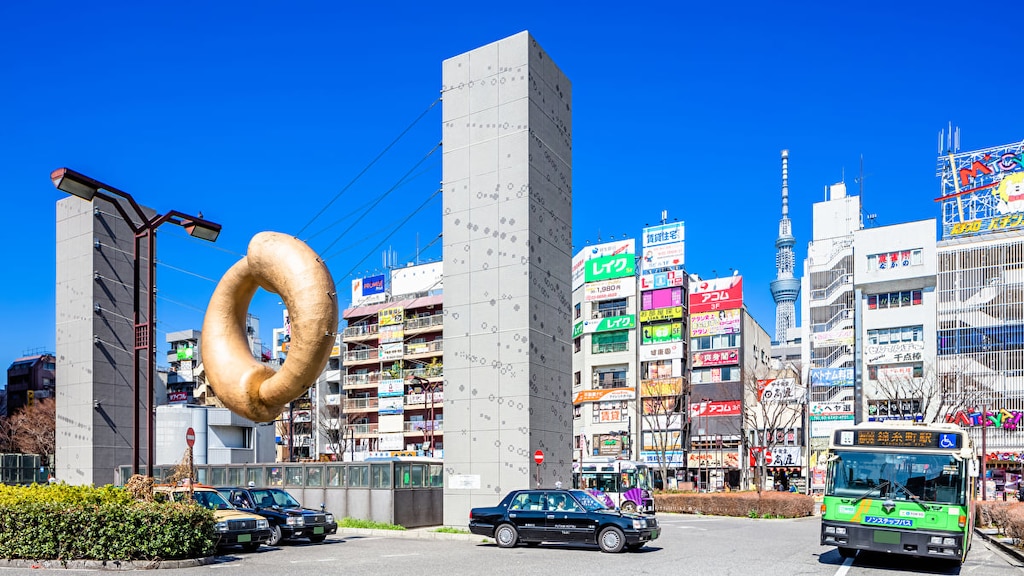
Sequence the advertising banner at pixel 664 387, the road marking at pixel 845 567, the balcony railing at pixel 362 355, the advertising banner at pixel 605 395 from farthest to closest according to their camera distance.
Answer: the balcony railing at pixel 362 355 → the advertising banner at pixel 605 395 → the advertising banner at pixel 664 387 → the road marking at pixel 845 567

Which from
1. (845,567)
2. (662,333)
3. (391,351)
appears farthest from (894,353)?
(845,567)

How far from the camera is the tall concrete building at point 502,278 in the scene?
2409cm

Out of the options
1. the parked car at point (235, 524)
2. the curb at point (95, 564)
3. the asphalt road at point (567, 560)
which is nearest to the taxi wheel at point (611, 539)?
the asphalt road at point (567, 560)

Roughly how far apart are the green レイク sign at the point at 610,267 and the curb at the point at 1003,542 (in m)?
41.0

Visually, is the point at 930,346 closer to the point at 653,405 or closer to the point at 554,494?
the point at 653,405

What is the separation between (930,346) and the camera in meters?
59.2

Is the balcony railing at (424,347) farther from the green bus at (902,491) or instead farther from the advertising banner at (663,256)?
the green bus at (902,491)

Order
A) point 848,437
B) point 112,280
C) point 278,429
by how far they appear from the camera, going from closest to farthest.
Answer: point 848,437
point 112,280
point 278,429

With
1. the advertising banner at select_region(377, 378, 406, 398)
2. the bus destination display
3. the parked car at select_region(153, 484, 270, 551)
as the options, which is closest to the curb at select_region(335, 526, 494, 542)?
the parked car at select_region(153, 484, 270, 551)

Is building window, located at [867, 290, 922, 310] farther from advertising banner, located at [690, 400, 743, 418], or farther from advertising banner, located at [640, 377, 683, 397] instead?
advertising banner, located at [640, 377, 683, 397]

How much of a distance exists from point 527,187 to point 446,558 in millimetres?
10388

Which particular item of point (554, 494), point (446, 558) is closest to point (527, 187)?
point (554, 494)

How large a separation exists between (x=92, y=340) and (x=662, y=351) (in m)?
43.7

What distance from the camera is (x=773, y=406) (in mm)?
64375
